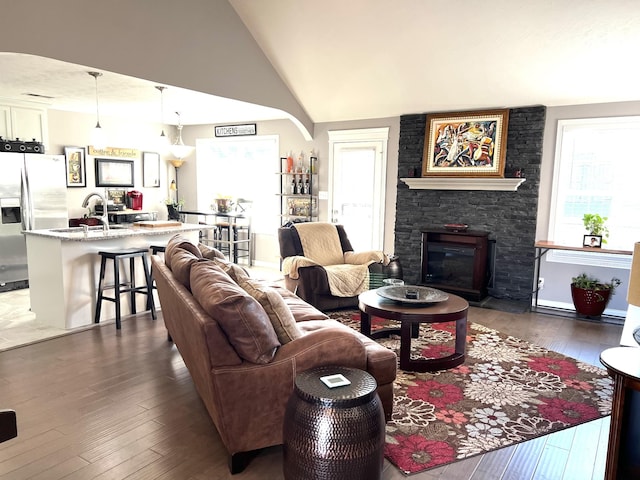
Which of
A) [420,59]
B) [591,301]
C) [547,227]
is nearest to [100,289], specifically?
[420,59]

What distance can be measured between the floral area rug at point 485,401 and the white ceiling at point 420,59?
2907mm

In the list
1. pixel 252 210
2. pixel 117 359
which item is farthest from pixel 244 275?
pixel 252 210

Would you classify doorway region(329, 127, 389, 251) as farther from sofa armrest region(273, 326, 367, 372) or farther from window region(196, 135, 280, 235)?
sofa armrest region(273, 326, 367, 372)

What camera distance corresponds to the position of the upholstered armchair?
15.6ft

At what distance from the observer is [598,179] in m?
5.13

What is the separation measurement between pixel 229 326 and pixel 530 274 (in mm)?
4517

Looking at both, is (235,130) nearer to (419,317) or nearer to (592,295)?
(419,317)

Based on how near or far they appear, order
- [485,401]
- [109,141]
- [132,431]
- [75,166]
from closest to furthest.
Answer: [132,431] → [485,401] → [75,166] → [109,141]

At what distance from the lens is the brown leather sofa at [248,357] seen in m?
2.14

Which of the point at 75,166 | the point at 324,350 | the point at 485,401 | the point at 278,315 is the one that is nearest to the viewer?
the point at 324,350

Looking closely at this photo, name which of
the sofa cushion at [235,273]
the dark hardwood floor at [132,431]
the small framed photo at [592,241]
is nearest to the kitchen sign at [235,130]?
the dark hardwood floor at [132,431]

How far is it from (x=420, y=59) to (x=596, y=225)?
2701 millimetres

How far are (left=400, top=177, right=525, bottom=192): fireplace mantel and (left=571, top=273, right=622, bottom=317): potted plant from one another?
134 centimetres

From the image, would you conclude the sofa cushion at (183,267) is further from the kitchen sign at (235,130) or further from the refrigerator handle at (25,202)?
the kitchen sign at (235,130)
